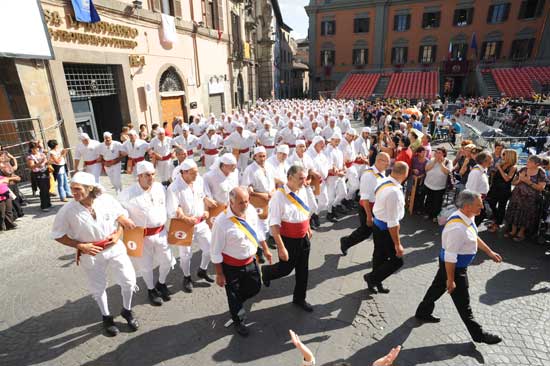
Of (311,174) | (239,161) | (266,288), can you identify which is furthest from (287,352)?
(239,161)

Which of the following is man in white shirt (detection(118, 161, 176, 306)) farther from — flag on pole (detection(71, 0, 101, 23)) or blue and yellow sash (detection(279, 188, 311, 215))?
flag on pole (detection(71, 0, 101, 23))

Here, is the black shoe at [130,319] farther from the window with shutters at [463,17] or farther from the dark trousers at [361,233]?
the window with shutters at [463,17]

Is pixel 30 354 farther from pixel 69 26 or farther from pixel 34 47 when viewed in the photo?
pixel 69 26

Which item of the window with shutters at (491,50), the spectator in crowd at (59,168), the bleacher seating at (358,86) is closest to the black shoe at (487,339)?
the spectator in crowd at (59,168)

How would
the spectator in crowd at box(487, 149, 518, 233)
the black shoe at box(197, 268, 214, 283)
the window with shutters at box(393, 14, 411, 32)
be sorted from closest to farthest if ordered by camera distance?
the black shoe at box(197, 268, 214, 283) → the spectator in crowd at box(487, 149, 518, 233) → the window with shutters at box(393, 14, 411, 32)

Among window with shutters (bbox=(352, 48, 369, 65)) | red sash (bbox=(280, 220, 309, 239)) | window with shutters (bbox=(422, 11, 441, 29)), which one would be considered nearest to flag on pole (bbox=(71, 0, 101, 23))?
red sash (bbox=(280, 220, 309, 239))

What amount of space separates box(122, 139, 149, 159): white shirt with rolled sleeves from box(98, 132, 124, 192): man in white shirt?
0.49 feet

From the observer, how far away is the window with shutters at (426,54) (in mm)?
36375

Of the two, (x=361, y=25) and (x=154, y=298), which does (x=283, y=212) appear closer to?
(x=154, y=298)

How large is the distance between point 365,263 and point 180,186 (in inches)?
135

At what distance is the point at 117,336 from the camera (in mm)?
3928

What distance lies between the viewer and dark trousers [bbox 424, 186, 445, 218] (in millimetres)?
6984

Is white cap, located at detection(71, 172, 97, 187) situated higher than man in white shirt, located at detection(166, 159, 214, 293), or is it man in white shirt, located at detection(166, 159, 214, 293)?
white cap, located at detection(71, 172, 97, 187)

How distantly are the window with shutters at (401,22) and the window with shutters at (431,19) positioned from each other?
1.59 metres
